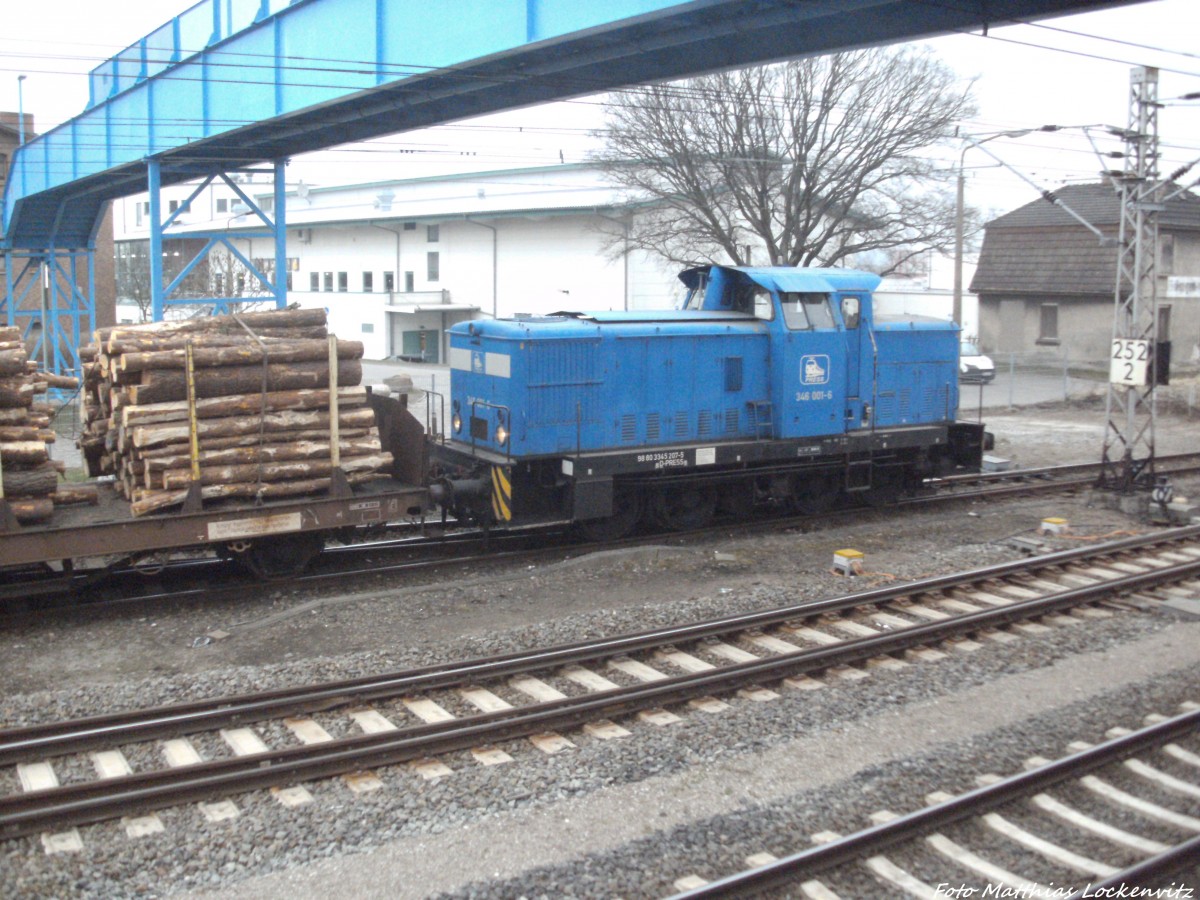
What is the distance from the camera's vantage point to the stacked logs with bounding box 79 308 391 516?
987cm

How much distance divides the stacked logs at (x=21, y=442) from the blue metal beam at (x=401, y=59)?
6.03 meters

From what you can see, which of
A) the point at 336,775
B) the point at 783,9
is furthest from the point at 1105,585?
the point at 336,775

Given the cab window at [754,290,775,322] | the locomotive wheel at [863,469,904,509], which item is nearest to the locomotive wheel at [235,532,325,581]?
the cab window at [754,290,775,322]

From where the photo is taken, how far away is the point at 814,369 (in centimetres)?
1384

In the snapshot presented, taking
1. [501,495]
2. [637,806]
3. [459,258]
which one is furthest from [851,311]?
[459,258]

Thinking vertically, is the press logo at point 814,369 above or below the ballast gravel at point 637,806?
above

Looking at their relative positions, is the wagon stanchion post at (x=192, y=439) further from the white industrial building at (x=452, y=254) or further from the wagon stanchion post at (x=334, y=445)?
the white industrial building at (x=452, y=254)

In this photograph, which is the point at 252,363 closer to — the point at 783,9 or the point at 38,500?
the point at 38,500

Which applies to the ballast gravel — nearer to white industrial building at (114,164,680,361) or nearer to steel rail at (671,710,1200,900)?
steel rail at (671,710,1200,900)

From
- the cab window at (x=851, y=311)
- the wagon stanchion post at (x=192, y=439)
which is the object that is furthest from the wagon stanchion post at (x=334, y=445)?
the cab window at (x=851, y=311)

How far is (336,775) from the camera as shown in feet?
22.2

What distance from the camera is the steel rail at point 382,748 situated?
6.16m

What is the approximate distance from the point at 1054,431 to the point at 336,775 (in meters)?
22.3

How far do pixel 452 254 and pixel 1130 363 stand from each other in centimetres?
3462
